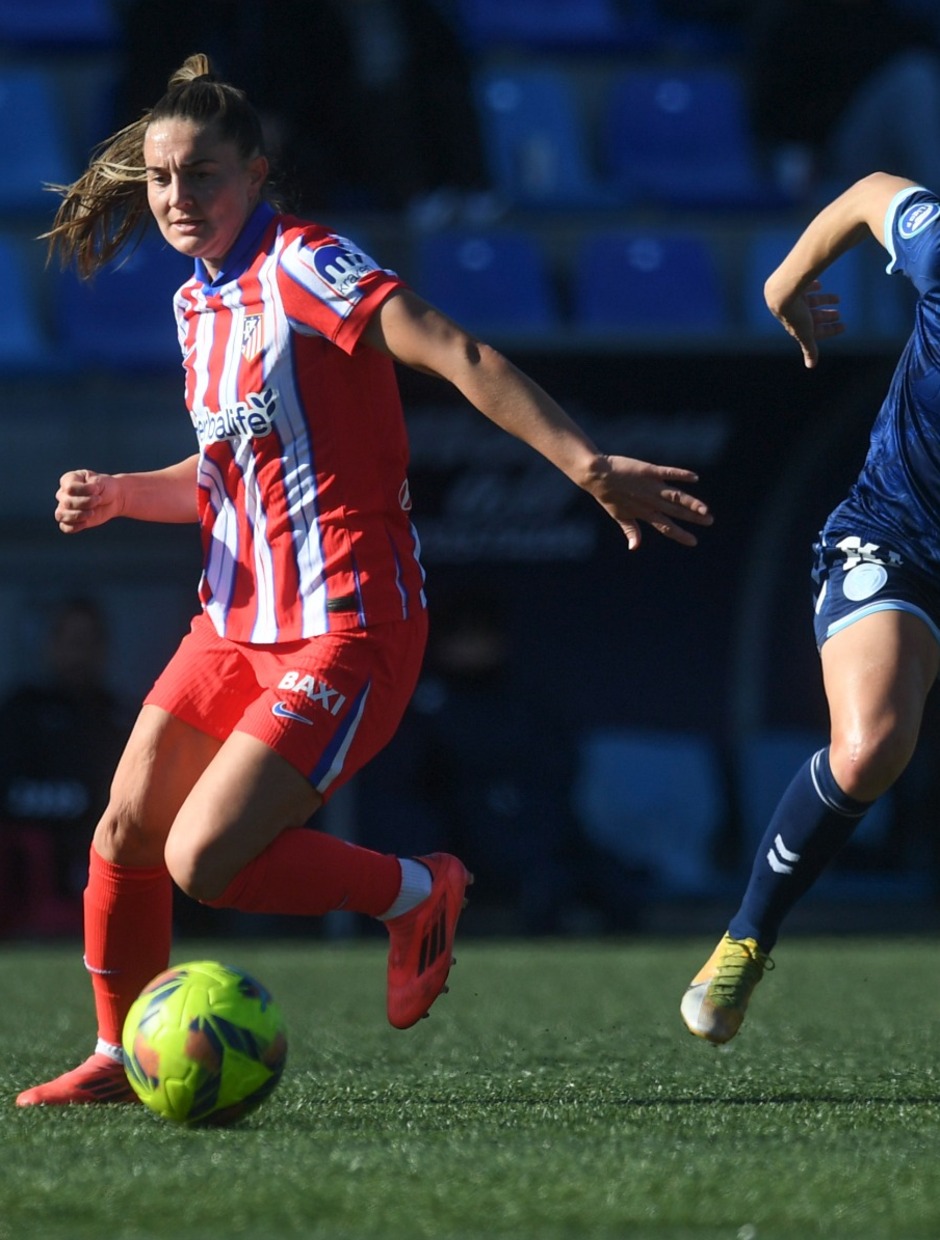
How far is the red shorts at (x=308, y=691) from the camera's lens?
402cm

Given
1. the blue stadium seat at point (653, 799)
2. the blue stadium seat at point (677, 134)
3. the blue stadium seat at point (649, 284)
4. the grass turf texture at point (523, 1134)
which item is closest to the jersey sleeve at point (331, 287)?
the grass turf texture at point (523, 1134)

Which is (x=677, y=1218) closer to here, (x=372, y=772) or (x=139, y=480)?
(x=139, y=480)

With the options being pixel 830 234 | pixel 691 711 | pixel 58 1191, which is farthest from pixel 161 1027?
pixel 691 711

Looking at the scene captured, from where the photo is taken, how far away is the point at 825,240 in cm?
448

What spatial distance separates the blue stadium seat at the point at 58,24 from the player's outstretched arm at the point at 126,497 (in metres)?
8.49

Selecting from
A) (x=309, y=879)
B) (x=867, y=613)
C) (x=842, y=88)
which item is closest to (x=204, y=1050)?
(x=309, y=879)

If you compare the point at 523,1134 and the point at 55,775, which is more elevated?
the point at 523,1134

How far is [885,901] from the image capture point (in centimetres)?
1034

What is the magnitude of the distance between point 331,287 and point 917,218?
48.8 inches

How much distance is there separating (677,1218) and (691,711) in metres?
7.48

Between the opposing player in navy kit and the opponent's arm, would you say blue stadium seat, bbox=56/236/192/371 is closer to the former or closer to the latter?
the opponent's arm

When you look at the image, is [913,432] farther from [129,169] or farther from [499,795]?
[499,795]

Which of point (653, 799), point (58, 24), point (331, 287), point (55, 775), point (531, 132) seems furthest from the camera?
point (58, 24)

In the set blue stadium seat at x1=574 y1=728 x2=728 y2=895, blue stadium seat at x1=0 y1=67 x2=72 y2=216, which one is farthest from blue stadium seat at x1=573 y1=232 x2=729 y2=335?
blue stadium seat at x1=0 y1=67 x2=72 y2=216
